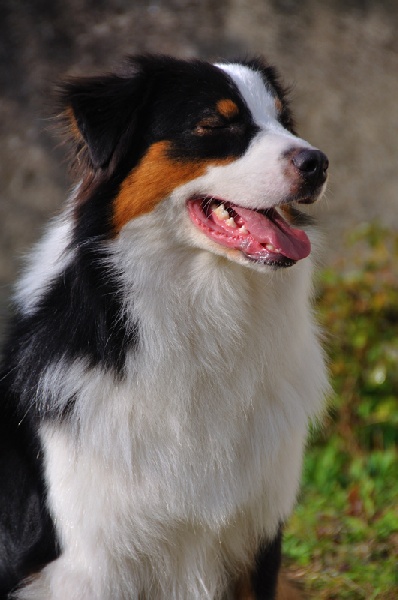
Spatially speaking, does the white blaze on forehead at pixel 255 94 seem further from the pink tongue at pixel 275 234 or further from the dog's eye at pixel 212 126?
the pink tongue at pixel 275 234

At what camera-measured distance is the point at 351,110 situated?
657cm

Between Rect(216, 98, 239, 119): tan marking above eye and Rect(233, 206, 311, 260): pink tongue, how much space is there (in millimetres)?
304

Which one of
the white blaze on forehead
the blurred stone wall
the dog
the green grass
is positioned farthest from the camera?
the blurred stone wall

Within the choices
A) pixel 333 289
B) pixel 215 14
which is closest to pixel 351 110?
pixel 215 14

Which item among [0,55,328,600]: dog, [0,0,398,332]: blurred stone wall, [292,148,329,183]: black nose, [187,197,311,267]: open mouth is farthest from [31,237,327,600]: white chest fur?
[0,0,398,332]: blurred stone wall

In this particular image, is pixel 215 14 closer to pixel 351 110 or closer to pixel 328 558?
pixel 351 110

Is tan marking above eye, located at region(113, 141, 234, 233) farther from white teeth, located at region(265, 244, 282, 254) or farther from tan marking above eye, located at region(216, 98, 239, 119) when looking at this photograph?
white teeth, located at region(265, 244, 282, 254)

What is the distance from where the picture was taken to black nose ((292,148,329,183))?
2855mm

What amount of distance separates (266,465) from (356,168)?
3.86 metres

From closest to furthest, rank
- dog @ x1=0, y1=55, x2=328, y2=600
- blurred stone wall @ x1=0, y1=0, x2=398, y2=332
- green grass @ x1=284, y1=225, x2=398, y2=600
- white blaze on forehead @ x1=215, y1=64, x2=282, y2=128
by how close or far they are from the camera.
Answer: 1. dog @ x1=0, y1=55, x2=328, y2=600
2. white blaze on forehead @ x1=215, y1=64, x2=282, y2=128
3. green grass @ x1=284, y1=225, x2=398, y2=600
4. blurred stone wall @ x1=0, y1=0, x2=398, y2=332

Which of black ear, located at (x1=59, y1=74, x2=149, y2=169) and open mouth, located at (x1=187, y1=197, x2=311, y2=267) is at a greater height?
black ear, located at (x1=59, y1=74, x2=149, y2=169)

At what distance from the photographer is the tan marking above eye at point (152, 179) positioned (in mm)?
2943

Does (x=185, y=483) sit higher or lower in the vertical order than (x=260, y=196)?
lower

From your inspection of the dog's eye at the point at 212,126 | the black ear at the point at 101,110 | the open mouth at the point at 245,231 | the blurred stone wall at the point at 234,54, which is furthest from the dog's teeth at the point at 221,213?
the blurred stone wall at the point at 234,54
